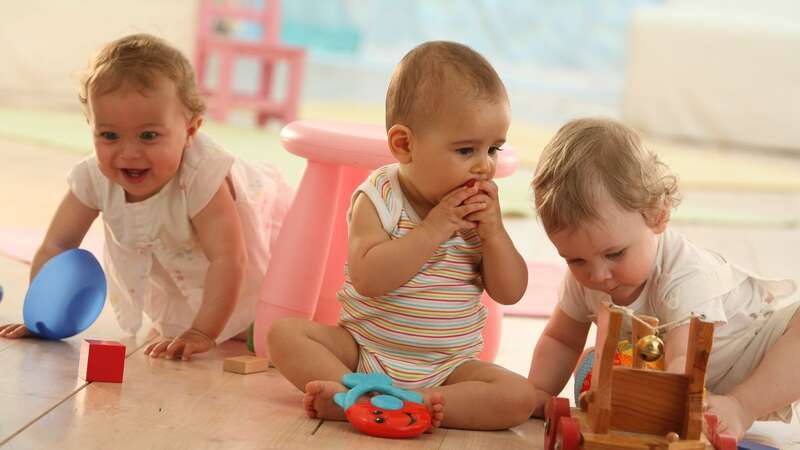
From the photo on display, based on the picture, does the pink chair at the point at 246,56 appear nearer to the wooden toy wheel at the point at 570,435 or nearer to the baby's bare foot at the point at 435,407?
the baby's bare foot at the point at 435,407

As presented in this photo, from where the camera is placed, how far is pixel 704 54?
468cm

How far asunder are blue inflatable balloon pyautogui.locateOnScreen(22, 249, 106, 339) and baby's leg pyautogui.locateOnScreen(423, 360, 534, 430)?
47 centimetres

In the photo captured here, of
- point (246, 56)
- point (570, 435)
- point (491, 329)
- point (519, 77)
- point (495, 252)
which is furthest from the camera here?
point (519, 77)

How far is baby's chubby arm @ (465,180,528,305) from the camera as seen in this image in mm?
1214

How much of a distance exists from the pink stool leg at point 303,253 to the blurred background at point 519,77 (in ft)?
3.24

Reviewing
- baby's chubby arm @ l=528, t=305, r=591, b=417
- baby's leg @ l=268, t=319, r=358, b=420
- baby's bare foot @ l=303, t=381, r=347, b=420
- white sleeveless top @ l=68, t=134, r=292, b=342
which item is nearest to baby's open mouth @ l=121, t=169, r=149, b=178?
white sleeveless top @ l=68, t=134, r=292, b=342

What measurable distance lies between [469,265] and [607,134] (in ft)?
0.69

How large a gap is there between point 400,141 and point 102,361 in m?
0.40

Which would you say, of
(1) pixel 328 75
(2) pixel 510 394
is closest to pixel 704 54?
(1) pixel 328 75

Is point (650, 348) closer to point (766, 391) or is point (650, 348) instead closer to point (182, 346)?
point (766, 391)

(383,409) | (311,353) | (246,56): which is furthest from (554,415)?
(246,56)

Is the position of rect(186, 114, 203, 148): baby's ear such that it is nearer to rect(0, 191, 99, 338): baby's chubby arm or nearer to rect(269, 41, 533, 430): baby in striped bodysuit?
rect(0, 191, 99, 338): baby's chubby arm

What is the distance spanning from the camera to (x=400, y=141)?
3.96ft

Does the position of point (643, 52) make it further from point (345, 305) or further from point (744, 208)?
point (345, 305)
